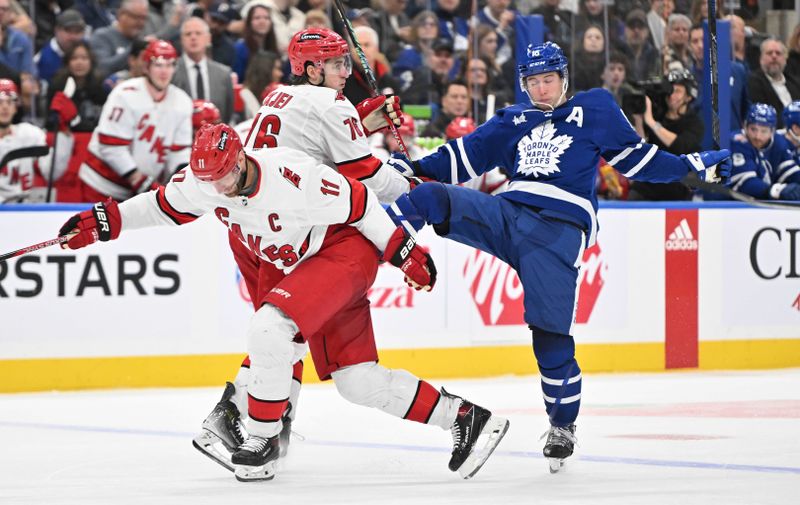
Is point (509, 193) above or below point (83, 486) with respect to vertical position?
above

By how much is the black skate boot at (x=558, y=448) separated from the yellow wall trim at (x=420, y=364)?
2.56 m

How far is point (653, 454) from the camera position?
4773 millimetres

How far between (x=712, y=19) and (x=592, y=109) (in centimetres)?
111

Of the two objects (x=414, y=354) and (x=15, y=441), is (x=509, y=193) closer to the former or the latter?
(x=15, y=441)

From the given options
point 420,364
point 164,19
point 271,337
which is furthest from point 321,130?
point 164,19

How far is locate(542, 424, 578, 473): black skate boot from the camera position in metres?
4.46

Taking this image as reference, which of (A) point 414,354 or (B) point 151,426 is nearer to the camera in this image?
(B) point 151,426

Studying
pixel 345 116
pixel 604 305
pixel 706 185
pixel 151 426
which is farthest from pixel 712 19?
pixel 151 426

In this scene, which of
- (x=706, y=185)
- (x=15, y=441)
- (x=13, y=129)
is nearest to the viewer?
(x=706, y=185)

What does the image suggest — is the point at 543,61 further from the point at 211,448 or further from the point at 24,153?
the point at 24,153

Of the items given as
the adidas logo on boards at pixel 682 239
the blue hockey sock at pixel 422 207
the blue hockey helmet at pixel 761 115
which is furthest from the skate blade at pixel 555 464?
the blue hockey helmet at pixel 761 115

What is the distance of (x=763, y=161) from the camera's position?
7.82 meters

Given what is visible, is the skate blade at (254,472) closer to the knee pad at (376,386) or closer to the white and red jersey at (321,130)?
the knee pad at (376,386)

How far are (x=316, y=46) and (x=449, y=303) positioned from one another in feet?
9.40
